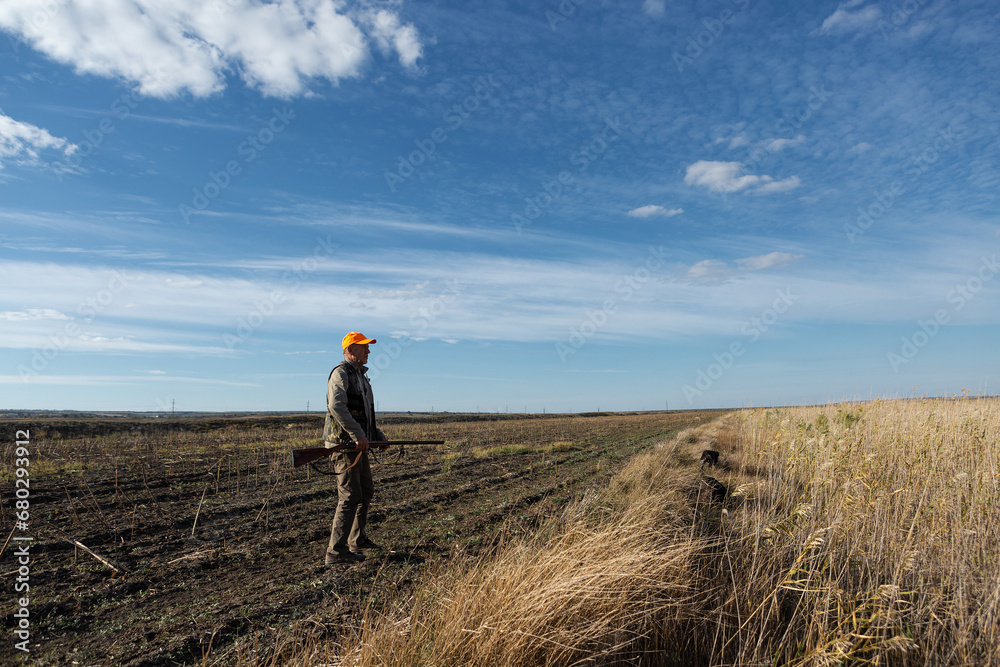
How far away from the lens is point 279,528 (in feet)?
23.4

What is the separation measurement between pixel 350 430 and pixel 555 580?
9.51 feet

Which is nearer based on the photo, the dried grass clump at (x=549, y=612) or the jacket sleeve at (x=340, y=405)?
the dried grass clump at (x=549, y=612)

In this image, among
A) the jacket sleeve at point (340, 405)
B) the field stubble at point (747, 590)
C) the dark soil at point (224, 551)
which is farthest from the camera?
the jacket sleeve at point (340, 405)

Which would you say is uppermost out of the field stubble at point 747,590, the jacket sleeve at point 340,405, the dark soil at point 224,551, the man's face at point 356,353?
the man's face at point 356,353

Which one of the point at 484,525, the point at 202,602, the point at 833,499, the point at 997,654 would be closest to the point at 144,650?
the point at 202,602

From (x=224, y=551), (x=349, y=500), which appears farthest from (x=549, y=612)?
(x=224, y=551)

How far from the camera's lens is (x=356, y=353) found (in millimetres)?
5754

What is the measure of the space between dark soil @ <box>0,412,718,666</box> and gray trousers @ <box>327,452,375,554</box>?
32 centimetres

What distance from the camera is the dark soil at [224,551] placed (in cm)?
388

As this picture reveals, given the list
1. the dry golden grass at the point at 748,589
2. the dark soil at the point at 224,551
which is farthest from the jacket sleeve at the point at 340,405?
the dry golden grass at the point at 748,589

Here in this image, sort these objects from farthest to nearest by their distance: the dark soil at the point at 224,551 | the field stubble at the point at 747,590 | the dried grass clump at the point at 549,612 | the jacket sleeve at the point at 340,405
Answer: the jacket sleeve at the point at 340,405 < the dark soil at the point at 224,551 < the field stubble at the point at 747,590 < the dried grass clump at the point at 549,612

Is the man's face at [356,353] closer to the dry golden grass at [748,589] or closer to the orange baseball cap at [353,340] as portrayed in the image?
the orange baseball cap at [353,340]

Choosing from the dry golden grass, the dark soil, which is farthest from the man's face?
the dry golden grass

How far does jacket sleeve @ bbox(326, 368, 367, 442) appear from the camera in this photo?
5.40 metres
